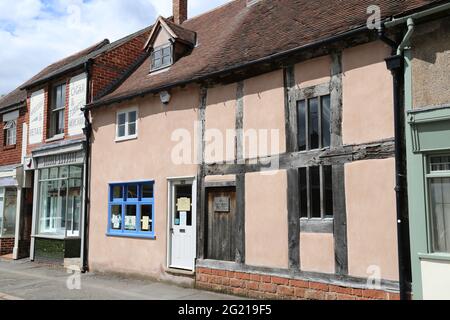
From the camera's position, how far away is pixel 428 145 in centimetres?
705

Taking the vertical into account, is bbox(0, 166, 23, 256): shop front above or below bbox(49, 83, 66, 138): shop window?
below

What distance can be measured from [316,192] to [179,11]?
11.1 m

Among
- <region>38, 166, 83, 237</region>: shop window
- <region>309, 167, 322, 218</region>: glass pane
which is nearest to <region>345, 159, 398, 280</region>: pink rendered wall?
<region>309, 167, 322, 218</region>: glass pane

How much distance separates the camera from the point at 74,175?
14.5 meters

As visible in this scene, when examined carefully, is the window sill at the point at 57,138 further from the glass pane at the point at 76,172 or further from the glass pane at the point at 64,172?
the glass pane at the point at 76,172

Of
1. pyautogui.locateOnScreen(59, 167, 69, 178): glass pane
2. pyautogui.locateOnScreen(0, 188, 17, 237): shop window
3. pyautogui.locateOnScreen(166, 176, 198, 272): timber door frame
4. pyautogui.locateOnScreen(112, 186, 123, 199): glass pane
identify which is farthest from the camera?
pyautogui.locateOnScreen(0, 188, 17, 237): shop window

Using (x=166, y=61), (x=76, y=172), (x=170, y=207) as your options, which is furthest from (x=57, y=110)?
(x=170, y=207)

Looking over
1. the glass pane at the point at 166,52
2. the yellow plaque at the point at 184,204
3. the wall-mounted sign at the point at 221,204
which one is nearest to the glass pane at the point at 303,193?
the wall-mounted sign at the point at 221,204

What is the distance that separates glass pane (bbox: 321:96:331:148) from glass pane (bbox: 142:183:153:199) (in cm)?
525

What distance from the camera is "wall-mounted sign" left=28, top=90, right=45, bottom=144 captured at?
16.0 metres

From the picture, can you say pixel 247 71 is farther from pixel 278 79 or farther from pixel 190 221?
pixel 190 221

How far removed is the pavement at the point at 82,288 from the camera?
9578 millimetres

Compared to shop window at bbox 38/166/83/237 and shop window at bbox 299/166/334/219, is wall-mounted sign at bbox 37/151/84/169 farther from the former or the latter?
shop window at bbox 299/166/334/219
